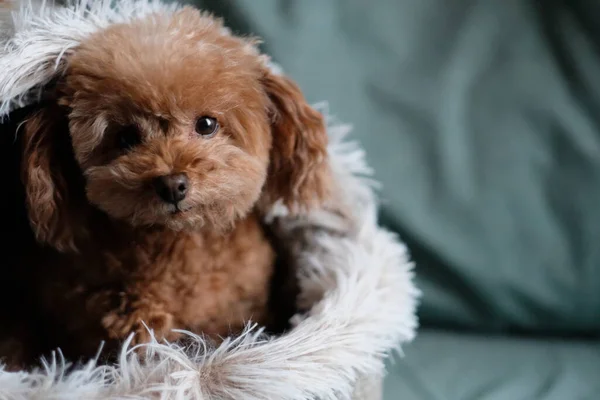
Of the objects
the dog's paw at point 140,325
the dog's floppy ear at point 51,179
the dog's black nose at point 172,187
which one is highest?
the dog's black nose at point 172,187

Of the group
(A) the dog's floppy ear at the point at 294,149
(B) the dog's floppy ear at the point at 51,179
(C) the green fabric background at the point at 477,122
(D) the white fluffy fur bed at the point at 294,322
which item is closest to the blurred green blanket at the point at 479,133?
(C) the green fabric background at the point at 477,122

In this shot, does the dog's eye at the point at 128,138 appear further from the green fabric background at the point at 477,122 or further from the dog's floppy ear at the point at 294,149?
the green fabric background at the point at 477,122

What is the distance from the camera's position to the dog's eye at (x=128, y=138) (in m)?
0.70

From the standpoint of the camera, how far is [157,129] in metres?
0.69

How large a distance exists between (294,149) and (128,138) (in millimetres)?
194

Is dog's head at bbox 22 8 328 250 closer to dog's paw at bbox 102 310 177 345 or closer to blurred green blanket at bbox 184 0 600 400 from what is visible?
dog's paw at bbox 102 310 177 345

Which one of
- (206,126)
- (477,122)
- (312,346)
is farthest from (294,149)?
(477,122)

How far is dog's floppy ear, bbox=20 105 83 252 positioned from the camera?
2.38ft

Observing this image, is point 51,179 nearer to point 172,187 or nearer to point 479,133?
point 172,187

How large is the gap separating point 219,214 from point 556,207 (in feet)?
1.76

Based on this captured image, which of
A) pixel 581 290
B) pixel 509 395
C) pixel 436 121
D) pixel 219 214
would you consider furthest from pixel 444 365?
pixel 219 214

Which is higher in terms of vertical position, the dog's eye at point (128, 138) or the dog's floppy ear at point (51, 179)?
the dog's eye at point (128, 138)

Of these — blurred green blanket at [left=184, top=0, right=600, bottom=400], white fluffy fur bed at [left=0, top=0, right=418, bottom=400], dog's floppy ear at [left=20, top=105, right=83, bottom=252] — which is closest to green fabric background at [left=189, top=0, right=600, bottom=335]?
blurred green blanket at [left=184, top=0, right=600, bottom=400]

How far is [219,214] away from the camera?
28.2 inches
